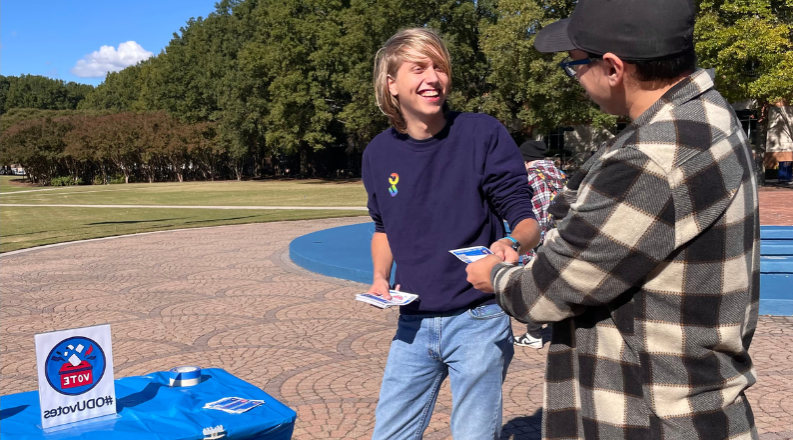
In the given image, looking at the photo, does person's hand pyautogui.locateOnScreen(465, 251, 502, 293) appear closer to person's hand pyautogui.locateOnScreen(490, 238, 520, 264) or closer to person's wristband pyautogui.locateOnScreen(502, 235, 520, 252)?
person's hand pyautogui.locateOnScreen(490, 238, 520, 264)

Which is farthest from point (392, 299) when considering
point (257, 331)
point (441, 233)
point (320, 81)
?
point (320, 81)

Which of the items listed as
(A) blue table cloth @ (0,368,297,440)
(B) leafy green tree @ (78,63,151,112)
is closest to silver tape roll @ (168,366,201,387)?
(A) blue table cloth @ (0,368,297,440)

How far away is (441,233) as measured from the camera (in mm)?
2613

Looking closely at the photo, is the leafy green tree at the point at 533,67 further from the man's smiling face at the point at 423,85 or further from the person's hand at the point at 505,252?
the person's hand at the point at 505,252

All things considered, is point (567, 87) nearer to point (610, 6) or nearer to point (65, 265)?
point (65, 265)

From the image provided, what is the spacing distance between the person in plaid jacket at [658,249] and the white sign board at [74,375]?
5.72 ft

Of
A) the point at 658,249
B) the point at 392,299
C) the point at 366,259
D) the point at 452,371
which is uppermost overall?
the point at 658,249

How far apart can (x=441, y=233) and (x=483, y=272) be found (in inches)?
29.5

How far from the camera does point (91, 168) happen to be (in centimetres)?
6309

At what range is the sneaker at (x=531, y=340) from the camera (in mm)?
6281

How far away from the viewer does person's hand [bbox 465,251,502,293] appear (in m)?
1.86

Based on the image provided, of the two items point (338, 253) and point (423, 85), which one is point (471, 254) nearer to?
point (423, 85)

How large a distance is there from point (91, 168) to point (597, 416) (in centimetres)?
6747

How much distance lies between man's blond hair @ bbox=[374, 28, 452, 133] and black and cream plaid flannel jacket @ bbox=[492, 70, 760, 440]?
1.17m
